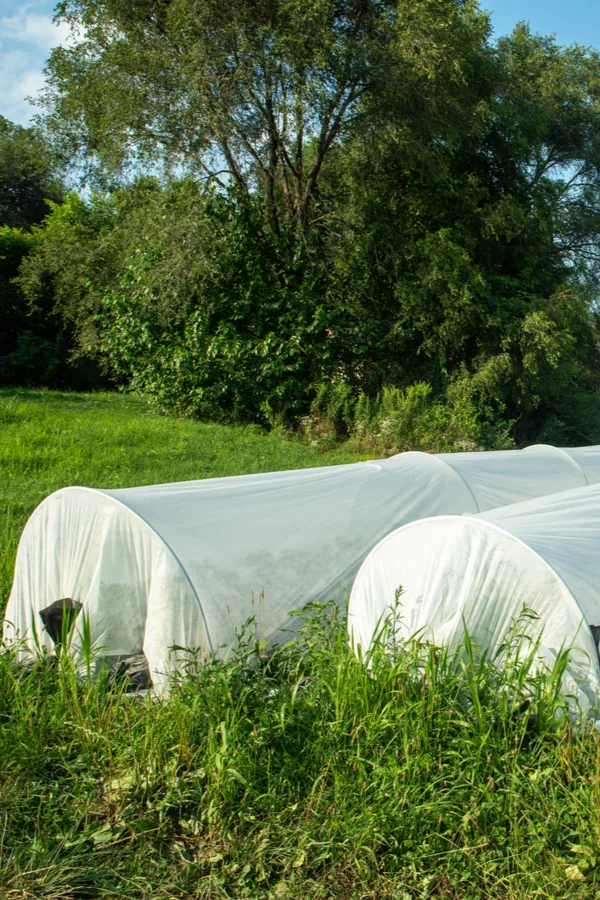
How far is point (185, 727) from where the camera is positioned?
10.5ft

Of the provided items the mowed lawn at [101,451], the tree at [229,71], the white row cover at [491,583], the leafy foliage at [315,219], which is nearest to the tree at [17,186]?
the leafy foliage at [315,219]

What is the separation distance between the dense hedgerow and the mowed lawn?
7.03 ft

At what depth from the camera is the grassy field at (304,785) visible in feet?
8.59

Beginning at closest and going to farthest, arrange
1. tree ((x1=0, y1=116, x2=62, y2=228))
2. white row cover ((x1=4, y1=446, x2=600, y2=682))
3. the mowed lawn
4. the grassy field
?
the grassy field → white row cover ((x1=4, y1=446, x2=600, y2=682)) → the mowed lawn → tree ((x1=0, y1=116, x2=62, y2=228))

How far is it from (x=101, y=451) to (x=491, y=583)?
6.12m

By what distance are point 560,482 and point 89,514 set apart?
461cm

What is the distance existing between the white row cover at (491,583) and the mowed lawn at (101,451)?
2.62 metres

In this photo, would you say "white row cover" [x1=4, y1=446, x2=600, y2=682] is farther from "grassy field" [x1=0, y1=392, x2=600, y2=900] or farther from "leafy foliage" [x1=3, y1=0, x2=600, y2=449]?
"leafy foliage" [x1=3, y1=0, x2=600, y2=449]

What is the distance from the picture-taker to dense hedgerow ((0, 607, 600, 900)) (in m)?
2.62

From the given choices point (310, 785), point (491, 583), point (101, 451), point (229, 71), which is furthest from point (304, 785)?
point (229, 71)

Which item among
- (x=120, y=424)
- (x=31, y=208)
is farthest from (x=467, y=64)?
(x=31, y=208)

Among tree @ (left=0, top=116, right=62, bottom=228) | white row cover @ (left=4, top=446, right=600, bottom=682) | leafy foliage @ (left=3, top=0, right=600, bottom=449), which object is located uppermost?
tree @ (left=0, top=116, right=62, bottom=228)

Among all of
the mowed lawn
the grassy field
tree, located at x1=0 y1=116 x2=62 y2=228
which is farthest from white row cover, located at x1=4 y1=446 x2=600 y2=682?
tree, located at x1=0 y1=116 x2=62 y2=228

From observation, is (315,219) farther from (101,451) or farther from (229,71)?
(101,451)
